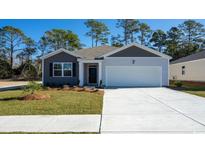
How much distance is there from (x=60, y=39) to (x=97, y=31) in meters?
8.25

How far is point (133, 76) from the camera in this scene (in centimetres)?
2266

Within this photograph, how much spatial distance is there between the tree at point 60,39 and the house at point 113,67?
1041 inches

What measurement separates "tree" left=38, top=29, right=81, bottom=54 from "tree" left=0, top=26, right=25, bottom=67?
4546mm

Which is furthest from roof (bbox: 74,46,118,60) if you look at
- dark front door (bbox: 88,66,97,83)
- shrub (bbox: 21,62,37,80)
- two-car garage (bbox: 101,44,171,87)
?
shrub (bbox: 21,62,37,80)

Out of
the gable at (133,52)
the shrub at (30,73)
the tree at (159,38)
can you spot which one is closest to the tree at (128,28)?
the tree at (159,38)

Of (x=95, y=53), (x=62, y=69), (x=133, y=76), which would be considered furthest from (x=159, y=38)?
(x=62, y=69)

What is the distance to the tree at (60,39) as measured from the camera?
48.3 m

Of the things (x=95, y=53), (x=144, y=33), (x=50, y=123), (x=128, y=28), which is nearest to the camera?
(x=50, y=123)

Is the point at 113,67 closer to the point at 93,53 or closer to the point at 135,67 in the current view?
the point at 135,67

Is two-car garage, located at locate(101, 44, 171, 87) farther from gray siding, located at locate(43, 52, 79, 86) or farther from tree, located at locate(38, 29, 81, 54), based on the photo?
tree, located at locate(38, 29, 81, 54)

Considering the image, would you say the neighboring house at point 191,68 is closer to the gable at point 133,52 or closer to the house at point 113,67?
the house at point 113,67

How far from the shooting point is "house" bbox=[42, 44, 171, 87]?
2205cm

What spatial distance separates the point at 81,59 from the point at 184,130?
16.3 meters

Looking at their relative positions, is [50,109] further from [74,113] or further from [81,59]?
[81,59]
